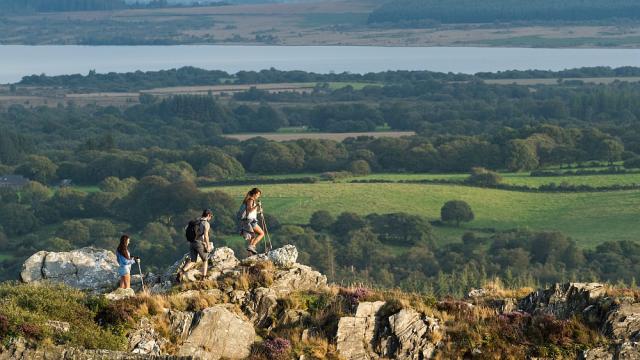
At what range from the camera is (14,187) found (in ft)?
503

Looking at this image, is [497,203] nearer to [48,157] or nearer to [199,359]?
[48,157]

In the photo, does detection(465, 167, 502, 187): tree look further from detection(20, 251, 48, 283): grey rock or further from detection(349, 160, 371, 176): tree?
detection(20, 251, 48, 283): grey rock

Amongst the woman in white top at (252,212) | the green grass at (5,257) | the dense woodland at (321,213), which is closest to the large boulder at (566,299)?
the woman in white top at (252,212)

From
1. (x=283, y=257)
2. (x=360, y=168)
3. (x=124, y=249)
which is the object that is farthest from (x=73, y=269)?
(x=360, y=168)

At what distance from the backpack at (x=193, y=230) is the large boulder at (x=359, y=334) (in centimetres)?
400

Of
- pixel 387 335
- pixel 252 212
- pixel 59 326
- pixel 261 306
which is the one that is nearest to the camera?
pixel 59 326

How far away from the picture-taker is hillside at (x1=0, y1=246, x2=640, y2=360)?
2614 cm

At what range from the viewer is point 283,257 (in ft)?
98.9

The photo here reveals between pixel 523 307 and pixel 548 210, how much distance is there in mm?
94837

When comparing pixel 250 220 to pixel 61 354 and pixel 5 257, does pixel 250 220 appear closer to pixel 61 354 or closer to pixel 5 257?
pixel 61 354

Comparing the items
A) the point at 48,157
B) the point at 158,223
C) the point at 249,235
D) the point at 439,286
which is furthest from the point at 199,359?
the point at 48,157

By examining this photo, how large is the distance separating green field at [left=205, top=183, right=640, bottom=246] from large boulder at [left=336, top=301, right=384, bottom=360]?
84.0 meters

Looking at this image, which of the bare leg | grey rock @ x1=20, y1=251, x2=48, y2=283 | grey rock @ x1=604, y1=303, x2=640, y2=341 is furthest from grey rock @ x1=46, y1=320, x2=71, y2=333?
grey rock @ x1=604, y1=303, x2=640, y2=341

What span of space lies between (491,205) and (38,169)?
203 feet
